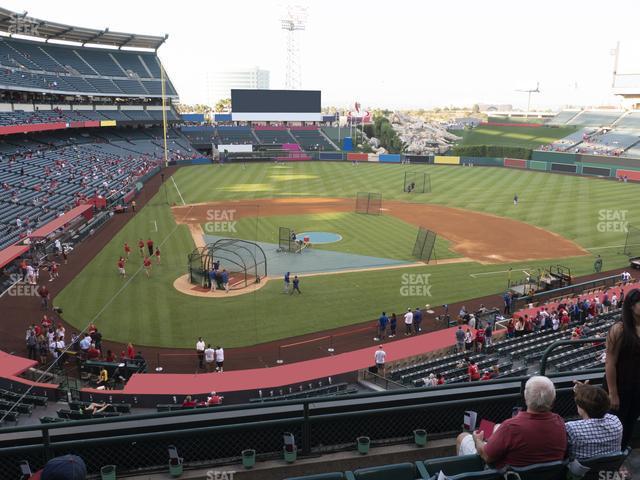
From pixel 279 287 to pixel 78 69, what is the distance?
63.0 m

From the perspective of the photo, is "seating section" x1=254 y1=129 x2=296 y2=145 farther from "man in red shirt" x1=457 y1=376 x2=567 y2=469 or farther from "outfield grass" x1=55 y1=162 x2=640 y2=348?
"man in red shirt" x1=457 y1=376 x2=567 y2=469

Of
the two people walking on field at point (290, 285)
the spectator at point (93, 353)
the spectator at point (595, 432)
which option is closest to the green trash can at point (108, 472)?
the spectator at point (595, 432)

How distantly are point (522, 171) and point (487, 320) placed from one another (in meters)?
56.9

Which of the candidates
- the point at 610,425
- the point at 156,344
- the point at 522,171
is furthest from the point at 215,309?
the point at 522,171

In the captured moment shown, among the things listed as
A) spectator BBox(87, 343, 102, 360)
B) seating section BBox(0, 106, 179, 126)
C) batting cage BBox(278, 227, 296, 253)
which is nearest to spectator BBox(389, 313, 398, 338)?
spectator BBox(87, 343, 102, 360)

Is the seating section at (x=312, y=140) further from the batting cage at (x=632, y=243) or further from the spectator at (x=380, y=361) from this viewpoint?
the spectator at (x=380, y=361)

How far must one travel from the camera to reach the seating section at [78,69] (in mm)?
60031

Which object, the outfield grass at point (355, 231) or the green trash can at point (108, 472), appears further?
the outfield grass at point (355, 231)

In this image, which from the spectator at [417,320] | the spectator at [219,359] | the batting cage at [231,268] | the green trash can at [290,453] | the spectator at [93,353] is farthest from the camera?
the batting cage at [231,268]

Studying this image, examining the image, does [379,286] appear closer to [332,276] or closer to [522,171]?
[332,276]

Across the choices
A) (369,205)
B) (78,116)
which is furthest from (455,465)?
(78,116)

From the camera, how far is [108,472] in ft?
17.8

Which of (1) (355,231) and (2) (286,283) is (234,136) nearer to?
(1) (355,231)

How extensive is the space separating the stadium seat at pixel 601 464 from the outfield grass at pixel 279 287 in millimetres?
17555
